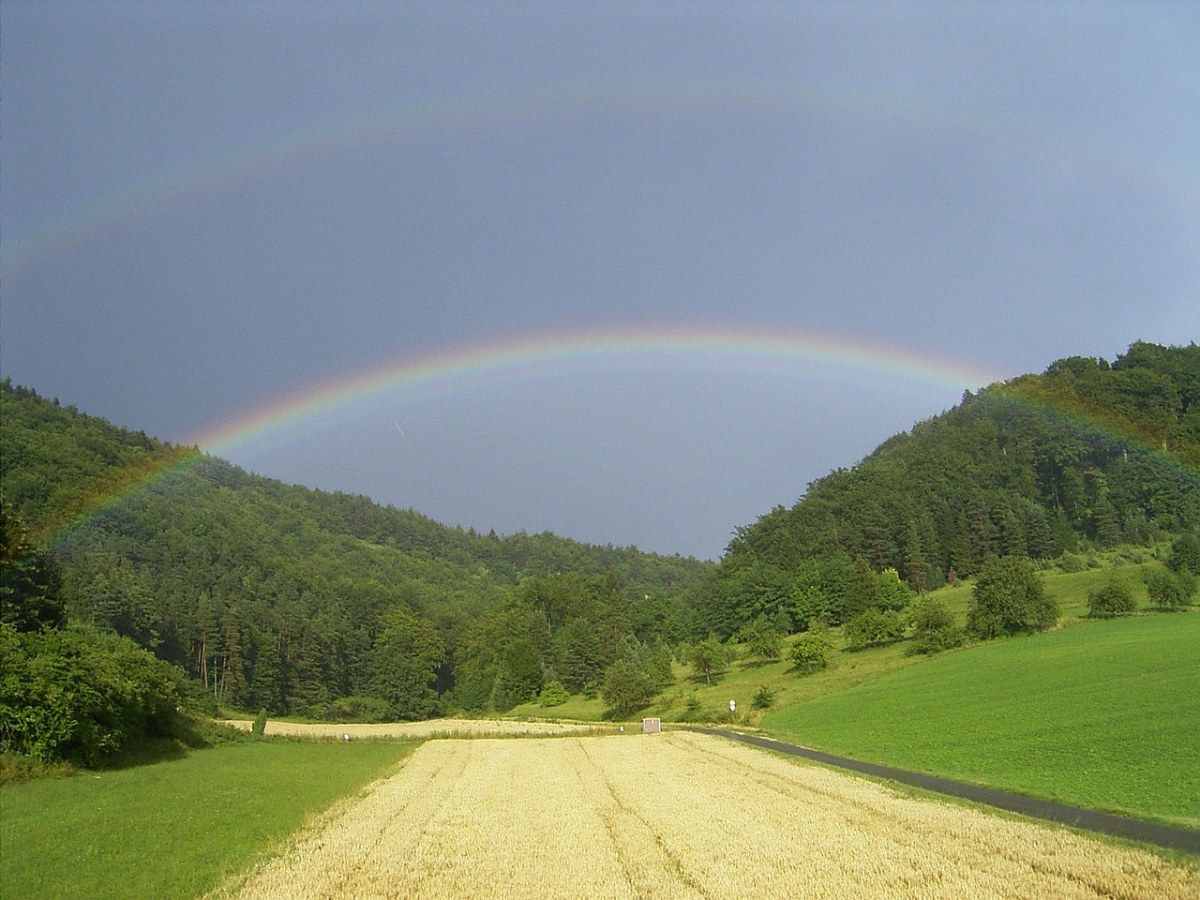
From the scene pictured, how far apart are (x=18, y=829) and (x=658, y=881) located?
20.4 metres

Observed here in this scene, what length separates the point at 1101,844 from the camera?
1884cm

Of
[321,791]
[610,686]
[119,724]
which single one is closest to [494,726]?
[610,686]

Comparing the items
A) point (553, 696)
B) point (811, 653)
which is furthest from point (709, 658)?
point (553, 696)

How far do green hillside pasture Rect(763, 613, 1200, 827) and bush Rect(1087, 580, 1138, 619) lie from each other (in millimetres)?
8388

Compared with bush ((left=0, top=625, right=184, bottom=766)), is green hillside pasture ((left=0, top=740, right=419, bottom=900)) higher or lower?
lower

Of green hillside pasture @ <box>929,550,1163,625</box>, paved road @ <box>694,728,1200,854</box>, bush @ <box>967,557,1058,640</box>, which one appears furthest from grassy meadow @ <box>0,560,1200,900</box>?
green hillside pasture @ <box>929,550,1163,625</box>

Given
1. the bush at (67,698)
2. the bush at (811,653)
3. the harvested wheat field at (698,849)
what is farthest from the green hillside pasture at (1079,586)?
the bush at (67,698)

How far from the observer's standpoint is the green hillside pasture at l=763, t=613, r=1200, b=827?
28.5m

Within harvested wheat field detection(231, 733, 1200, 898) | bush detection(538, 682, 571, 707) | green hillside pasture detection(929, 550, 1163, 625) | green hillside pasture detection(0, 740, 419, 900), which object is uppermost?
green hillside pasture detection(929, 550, 1163, 625)

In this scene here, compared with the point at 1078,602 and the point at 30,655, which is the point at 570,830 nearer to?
the point at 30,655

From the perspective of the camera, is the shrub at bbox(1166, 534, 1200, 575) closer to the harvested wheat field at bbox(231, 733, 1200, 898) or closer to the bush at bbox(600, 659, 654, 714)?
the bush at bbox(600, 659, 654, 714)

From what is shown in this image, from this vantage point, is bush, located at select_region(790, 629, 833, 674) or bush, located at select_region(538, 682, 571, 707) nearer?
bush, located at select_region(790, 629, 833, 674)

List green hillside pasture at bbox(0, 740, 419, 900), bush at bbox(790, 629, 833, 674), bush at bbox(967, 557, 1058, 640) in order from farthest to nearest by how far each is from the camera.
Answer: bush at bbox(790, 629, 833, 674) → bush at bbox(967, 557, 1058, 640) → green hillside pasture at bbox(0, 740, 419, 900)

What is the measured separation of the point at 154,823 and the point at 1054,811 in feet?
92.5
